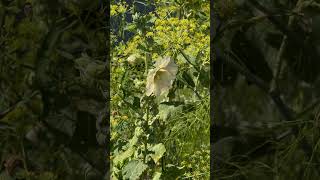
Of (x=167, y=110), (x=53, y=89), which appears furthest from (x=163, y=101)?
(x=53, y=89)

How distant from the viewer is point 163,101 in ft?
5.62

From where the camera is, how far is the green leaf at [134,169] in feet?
5.23

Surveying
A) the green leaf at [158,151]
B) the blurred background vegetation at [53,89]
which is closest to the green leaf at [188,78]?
the green leaf at [158,151]

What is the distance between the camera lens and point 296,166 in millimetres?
1114

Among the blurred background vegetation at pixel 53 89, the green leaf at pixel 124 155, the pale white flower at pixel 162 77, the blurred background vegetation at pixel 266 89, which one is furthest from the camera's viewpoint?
A: the green leaf at pixel 124 155

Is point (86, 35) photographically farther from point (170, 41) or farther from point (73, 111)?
point (170, 41)

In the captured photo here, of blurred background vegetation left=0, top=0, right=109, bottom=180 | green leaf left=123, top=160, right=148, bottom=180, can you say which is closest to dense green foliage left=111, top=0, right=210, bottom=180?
green leaf left=123, top=160, right=148, bottom=180

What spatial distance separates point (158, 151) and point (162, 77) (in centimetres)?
24

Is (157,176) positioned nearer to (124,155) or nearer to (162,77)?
(124,155)

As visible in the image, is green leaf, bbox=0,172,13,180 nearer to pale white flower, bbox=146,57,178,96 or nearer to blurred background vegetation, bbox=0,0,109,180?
blurred background vegetation, bbox=0,0,109,180

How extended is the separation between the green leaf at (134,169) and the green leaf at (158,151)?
40 mm

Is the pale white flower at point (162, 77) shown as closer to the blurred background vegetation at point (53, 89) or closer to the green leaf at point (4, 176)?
the blurred background vegetation at point (53, 89)

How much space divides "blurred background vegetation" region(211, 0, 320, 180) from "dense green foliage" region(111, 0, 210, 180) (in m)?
0.45

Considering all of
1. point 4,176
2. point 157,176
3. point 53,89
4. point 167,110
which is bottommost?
point 157,176
